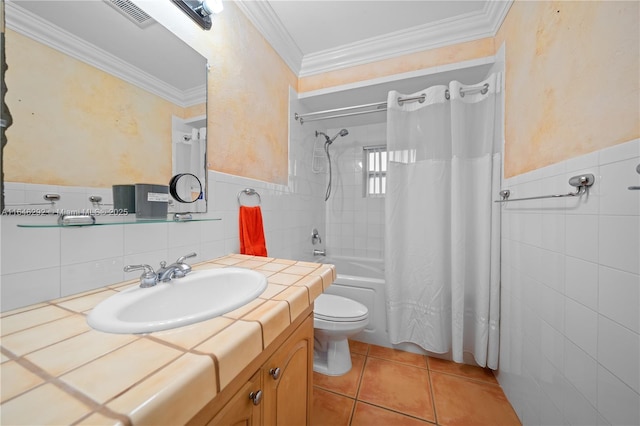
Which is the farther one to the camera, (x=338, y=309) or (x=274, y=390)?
(x=338, y=309)

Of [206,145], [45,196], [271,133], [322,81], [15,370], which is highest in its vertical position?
[322,81]

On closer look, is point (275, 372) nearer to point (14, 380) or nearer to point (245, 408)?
point (245, 408)

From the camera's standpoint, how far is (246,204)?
4.58ft

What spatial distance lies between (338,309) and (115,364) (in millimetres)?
1326

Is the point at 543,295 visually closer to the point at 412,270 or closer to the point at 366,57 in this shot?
the point at 412,270

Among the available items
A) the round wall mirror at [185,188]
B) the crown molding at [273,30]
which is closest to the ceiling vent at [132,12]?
the round wall mirror at [185,188]

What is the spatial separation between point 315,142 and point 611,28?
6.56ft

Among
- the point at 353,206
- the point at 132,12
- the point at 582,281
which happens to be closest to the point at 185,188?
the point at 132,12

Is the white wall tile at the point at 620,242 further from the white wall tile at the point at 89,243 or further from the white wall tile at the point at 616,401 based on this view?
the white wall tile at the point at 89,243

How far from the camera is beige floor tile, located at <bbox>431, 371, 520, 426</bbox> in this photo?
119 cm

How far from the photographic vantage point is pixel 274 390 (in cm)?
67

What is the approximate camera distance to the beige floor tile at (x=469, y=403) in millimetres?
1186

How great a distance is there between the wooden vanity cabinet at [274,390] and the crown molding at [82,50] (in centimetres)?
104

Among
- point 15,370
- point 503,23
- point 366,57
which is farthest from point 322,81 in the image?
point 15,370
